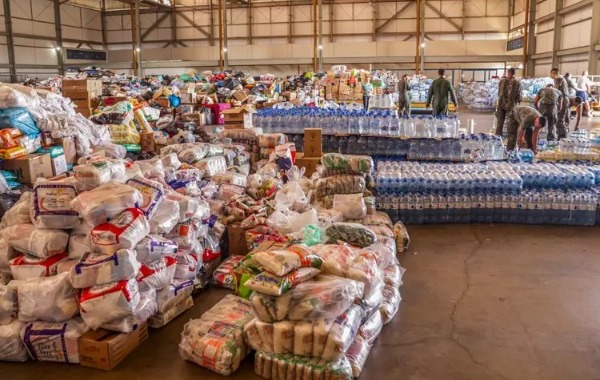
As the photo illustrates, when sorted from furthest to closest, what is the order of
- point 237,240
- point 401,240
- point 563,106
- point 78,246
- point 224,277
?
point 563,106 → point 401,240 → point 237,240 → point 224,277 → point 78,246

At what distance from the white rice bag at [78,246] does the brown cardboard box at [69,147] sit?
7.27 ft

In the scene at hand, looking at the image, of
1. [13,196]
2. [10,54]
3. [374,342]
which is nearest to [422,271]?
[374,342]

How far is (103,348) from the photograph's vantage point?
3131 mm

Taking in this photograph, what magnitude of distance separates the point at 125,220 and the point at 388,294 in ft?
6.23

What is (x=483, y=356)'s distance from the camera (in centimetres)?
324

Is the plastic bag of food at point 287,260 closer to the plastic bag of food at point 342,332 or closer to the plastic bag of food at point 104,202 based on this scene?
the plastic bag of food at point 342,332

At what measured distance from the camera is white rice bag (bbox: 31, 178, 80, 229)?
3477 millimetres

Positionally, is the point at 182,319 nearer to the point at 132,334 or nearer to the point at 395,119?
the point at 132,334

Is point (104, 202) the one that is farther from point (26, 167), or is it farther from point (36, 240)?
point (26, 167)

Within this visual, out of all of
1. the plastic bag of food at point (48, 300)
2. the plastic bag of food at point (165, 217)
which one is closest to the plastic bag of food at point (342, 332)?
the plastic bag of food at point (165, 217)

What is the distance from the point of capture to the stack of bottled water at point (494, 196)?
589 cm

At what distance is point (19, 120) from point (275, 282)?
11.6ft

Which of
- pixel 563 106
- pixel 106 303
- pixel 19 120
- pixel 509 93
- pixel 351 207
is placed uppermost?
pixel 509 93

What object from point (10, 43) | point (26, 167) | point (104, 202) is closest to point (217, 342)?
point (104, 202)
